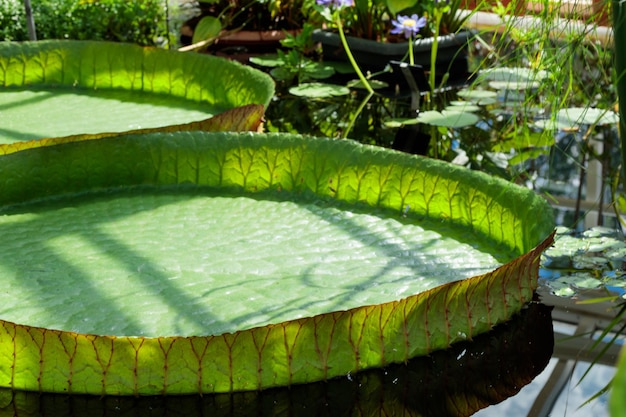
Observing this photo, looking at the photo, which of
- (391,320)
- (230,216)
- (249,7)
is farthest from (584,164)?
(249,7)

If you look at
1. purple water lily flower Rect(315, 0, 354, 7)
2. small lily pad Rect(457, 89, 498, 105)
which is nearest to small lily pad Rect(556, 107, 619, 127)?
small lily pad Rect(457, 89, 498, 105)

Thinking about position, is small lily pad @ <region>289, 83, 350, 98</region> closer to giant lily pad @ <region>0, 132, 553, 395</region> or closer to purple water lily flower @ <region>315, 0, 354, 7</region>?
purple water lily flower @ <region>315, 0, 354, 7</region>

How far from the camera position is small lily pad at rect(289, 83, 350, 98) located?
2840 mm

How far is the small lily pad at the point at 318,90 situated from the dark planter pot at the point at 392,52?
0.41 meters

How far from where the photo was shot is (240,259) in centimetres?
153

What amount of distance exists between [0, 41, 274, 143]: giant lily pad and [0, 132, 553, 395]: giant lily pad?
467 millimetres

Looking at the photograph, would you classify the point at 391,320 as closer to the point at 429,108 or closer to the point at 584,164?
the point at 584,164

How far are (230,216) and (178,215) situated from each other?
10 centimetres

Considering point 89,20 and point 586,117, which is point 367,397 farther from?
point 89,20

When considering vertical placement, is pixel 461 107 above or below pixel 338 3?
below

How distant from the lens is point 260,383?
1.21 m

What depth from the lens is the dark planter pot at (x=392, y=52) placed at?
3.28 m

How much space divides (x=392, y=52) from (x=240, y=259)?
1.92 m

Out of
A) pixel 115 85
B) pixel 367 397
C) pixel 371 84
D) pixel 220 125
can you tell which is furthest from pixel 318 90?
pixel 367 397
